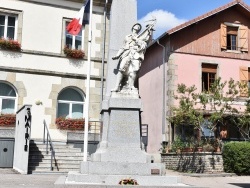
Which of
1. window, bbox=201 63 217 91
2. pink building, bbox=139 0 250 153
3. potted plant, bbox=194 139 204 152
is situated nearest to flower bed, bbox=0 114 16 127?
pink building, bbox=139 0 250 153

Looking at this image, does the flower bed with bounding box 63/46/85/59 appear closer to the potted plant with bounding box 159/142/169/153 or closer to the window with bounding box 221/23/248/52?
the potted plant with bounding box 159/142/169/153

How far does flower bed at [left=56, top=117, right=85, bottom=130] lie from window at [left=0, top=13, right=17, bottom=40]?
4.23m

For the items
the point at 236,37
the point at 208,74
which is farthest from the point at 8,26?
the point at 236,37

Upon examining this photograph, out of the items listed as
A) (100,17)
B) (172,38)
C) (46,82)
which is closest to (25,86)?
(46,82)

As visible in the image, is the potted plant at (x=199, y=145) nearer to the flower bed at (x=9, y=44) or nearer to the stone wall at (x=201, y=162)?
the stone wall at (x=201, y=162)

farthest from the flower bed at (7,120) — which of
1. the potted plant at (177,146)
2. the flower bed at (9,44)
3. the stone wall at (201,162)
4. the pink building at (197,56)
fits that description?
the pink building at (197,56)

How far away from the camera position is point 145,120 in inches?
1002

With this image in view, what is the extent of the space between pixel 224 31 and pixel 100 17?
25.1 ft

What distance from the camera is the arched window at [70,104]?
18625 mm

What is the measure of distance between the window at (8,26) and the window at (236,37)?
11667 mm

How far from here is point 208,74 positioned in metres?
22.8

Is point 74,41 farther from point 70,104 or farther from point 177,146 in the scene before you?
point 177,146

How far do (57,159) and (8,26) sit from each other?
6.55m

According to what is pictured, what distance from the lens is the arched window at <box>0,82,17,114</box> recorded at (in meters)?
17.7
